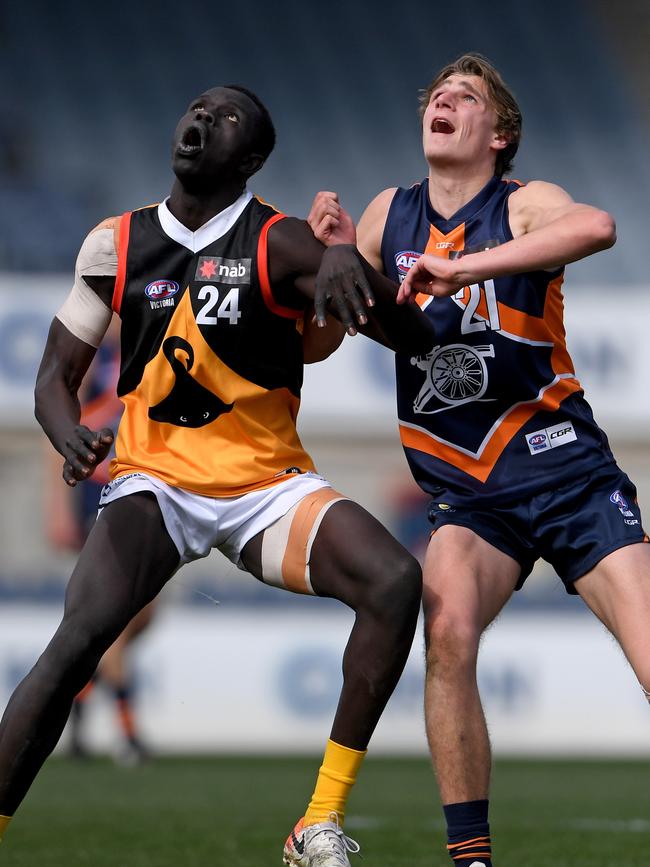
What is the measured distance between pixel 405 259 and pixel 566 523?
92 cm

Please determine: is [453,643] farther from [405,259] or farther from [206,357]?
[405,259]

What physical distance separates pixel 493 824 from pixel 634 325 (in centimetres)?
606

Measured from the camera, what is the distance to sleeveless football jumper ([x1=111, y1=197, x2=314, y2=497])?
4191 mm

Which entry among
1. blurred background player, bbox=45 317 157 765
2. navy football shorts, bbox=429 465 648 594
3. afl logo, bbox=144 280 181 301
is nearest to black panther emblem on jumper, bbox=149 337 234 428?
afl logo, bbox=144 280 181 301

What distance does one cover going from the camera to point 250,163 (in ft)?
14.3

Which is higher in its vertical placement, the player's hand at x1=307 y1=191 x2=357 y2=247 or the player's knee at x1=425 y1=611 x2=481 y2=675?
the player's hand at x1=307 y1=191 x2=357 y2=247

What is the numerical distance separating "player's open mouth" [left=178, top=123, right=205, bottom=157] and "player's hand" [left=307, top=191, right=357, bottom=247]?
1.23 feet

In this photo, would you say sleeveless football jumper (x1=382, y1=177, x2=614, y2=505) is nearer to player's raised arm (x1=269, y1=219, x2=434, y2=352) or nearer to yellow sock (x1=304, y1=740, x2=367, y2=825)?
player's raised arm (x1=269, y1=219, x2=434, y2=352)

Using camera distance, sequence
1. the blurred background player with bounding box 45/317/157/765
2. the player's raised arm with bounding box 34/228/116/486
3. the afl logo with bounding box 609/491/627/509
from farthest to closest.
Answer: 1. the blurred background player with bounding box 45/317/157/765
2. the afl logo with bounding box 609/491/627/509
3. the player's raised arm with bounding box 34/228/116/486

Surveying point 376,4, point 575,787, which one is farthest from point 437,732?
point 376,4

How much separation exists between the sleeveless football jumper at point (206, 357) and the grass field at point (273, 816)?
1.62 metres

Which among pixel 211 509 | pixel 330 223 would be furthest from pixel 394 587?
pixel 330 223

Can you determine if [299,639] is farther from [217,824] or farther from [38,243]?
[38,243]

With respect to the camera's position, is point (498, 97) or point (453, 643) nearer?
point (453, 643)
